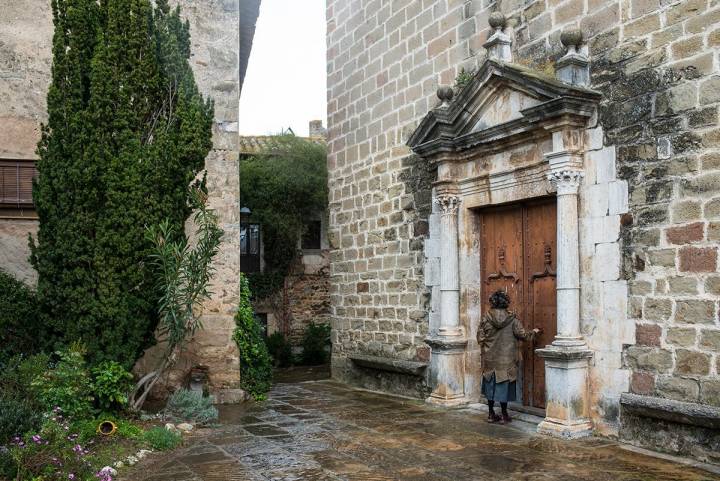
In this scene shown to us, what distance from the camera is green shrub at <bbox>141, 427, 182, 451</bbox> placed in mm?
5746

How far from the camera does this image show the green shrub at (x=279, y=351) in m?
15.4

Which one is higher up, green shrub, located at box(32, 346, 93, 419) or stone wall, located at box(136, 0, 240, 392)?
stone wall, located at box(136, 0, 240, 392)

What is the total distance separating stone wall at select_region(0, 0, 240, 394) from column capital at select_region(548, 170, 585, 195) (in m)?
3.82

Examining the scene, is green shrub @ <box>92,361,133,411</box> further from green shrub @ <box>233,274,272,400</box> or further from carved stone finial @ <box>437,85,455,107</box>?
carved stone finial @ <box>437,85,455,107</box>

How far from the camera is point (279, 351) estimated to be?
1544 centimetres

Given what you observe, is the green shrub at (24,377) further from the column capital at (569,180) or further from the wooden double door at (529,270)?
the column capital at (569,180)

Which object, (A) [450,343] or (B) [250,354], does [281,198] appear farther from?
(A) [450,343]

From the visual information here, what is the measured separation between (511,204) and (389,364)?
2635 mm

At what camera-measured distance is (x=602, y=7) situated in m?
5.96

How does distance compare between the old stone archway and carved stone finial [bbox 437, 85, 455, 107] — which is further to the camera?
carved stone finial [bbox 437, 85, 455, 107]

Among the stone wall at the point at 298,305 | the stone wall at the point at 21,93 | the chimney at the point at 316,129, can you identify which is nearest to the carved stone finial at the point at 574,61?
the stone wall at the point at 21,93

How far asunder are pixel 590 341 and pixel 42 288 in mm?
4790

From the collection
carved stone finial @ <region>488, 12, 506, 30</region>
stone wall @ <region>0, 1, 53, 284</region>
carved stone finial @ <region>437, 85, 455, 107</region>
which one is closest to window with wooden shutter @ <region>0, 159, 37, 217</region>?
stone wall @ <region>0, 1, 53, 284</region>

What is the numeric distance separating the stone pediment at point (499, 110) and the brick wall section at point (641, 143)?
0.29 meters
